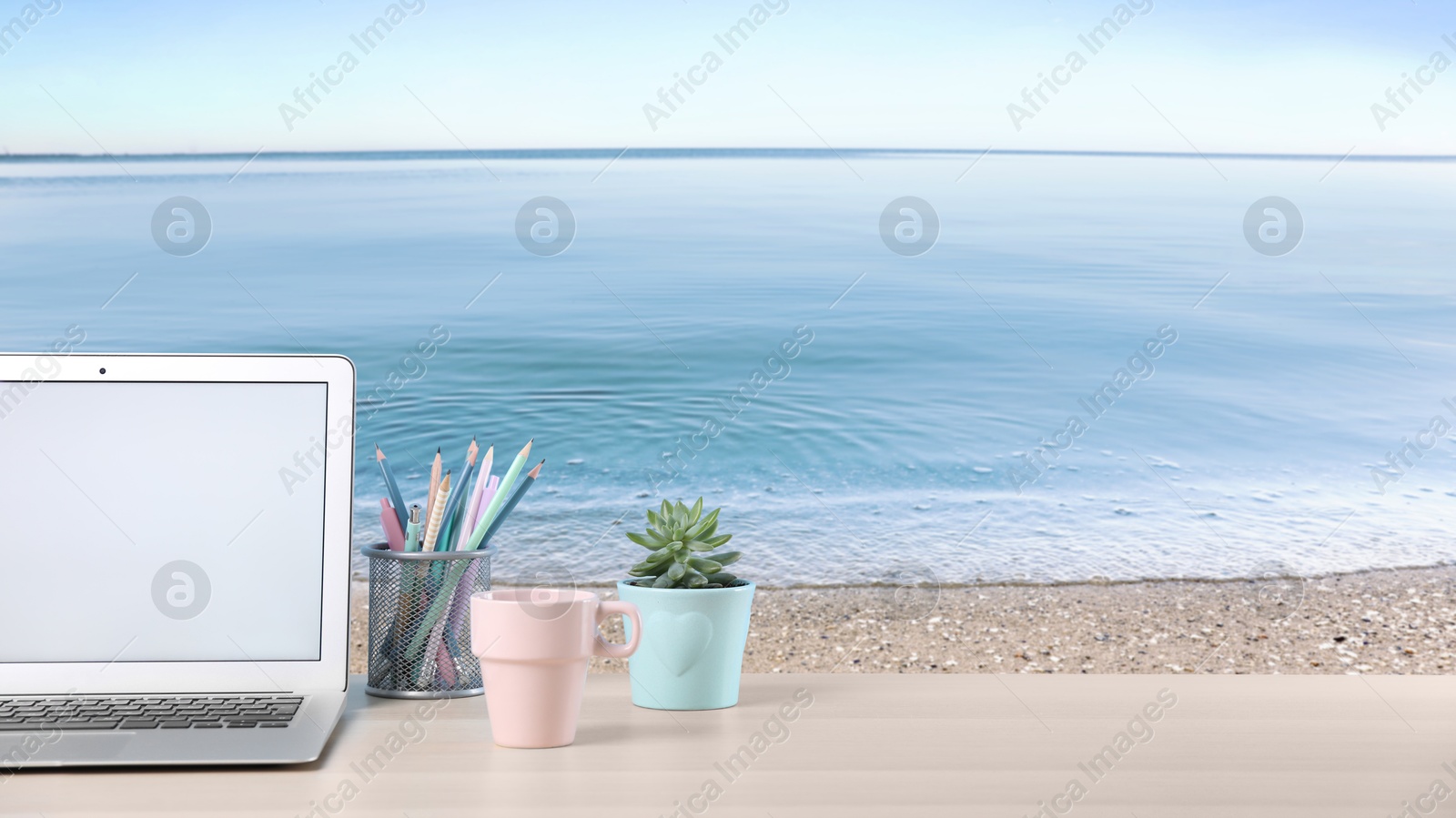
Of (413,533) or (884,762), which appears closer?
(884,762)

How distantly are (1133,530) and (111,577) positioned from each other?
3.66 m

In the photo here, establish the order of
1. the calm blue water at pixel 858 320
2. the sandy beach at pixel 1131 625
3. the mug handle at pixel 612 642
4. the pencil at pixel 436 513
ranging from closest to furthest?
the mug handle at pixel 612 642, the pencil at pixel 436 513, the sandy beach at pixel 1131 625, the calm blue water at pixel 858 320

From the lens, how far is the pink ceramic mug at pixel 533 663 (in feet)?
1.98

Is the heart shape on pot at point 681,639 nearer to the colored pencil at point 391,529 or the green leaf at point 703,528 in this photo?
the green leaf at point 703,528

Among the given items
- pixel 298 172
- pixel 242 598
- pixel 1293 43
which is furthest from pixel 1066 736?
pixel 1293 43

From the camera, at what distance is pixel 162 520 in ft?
2.30

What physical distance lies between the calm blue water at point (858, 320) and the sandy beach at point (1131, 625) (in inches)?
7.2

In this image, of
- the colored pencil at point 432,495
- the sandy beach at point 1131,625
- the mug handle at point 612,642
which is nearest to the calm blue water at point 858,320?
the sandy beach at point 1131,625

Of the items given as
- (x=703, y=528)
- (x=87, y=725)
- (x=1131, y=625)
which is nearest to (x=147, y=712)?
(x=87, y=725)

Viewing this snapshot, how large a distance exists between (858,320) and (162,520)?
3982 millimetres

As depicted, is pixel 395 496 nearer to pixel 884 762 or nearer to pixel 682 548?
pixel 682 548

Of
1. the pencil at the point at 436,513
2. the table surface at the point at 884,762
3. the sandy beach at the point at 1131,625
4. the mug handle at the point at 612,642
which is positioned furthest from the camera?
the sandy beach at the point at 1131,625

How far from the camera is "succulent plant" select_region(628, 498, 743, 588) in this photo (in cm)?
72

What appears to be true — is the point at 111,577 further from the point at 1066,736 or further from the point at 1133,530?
the point at 1133,530
